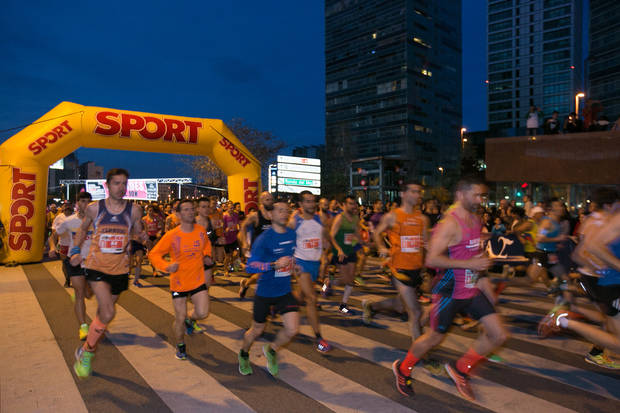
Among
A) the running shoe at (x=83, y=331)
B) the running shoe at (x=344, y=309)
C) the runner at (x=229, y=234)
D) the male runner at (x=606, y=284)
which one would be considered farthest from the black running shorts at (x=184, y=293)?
the runner at (x=229, y=234)

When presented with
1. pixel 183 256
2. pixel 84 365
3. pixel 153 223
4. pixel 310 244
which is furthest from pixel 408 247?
pixel 153 223

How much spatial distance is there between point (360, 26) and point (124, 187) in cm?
11709

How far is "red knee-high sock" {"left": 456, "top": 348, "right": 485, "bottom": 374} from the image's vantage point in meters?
4.00

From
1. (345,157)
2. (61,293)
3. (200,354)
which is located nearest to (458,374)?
(200,354)

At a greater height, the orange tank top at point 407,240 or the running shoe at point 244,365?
the orange tank top at point 407,240

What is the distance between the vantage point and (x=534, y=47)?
376ft

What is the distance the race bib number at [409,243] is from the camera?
17.6ft

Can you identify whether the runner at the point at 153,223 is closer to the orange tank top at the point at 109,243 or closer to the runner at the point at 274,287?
the orange tank top at the point at 109,243

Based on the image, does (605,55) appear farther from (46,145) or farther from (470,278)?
(470,278)

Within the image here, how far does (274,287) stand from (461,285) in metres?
1.84

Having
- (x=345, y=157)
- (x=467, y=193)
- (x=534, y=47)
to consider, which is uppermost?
(x=534, y=47)

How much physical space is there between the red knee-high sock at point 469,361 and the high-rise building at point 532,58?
11269 centimetres

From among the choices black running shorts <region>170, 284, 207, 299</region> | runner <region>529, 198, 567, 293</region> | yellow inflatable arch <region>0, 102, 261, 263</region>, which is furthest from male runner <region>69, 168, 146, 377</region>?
yellow inflatable arch <region>0, 102, 261, 263</region>

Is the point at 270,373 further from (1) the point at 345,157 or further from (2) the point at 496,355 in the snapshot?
(1) the point at 345,157
